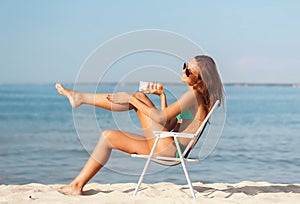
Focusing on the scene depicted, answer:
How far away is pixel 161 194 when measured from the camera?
4648 millimetres

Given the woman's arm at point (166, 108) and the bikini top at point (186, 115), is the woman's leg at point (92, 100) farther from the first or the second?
the bikini top at point (186, 115)

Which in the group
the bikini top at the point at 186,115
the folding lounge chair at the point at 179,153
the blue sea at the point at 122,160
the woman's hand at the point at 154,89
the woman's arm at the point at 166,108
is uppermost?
the woman's hand at the point at 154,89

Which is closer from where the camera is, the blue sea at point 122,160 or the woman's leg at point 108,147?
the woman's leg at point 108,147

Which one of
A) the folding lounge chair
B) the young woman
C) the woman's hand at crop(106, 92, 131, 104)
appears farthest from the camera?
the woman's hand at crop(106, 92, 131, 104)

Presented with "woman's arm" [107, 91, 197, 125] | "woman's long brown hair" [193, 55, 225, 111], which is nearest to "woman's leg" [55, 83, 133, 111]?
"woman's arm" [107, 91, 197, 125]

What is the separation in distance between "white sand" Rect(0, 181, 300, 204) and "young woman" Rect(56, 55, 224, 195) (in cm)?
26

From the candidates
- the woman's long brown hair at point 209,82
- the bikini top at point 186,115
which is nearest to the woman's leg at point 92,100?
the bikini top at point 186,115

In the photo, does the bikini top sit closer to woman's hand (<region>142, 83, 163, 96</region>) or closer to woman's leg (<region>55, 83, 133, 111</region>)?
woman's hand (<region>142, 83, 163, 96</region>)

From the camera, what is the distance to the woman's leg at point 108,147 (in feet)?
14.4

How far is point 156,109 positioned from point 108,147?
0.50m

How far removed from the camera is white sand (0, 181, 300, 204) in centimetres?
415

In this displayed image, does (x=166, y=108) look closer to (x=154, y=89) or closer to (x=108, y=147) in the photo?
(x=154, y=89)

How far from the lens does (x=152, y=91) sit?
4355 mm

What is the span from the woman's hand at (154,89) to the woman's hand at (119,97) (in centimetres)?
14
